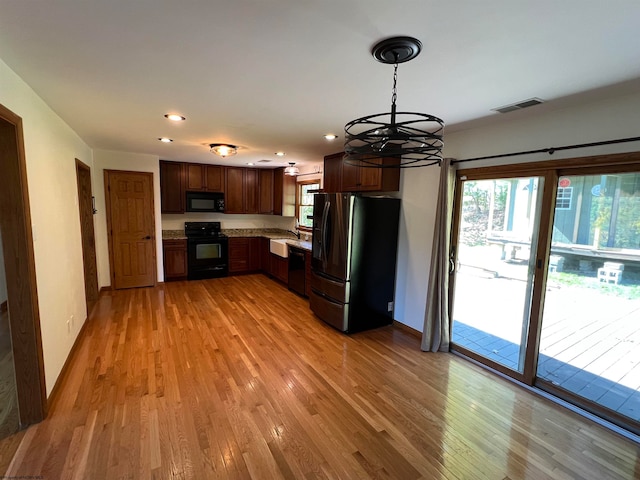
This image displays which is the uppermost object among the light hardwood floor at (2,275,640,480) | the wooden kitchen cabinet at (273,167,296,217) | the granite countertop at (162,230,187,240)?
the wooden kitchen cabinet at (273,167,296,217)

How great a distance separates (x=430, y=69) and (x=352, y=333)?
9.54 ft

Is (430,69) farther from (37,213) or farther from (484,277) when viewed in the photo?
(37,213)

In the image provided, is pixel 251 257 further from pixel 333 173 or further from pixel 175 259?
pixel 333 173

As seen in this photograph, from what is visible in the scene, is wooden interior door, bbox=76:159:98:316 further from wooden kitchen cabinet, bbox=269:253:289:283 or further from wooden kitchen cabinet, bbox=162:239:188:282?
wooden kitchen cabinet, bbox=269:253:289:283

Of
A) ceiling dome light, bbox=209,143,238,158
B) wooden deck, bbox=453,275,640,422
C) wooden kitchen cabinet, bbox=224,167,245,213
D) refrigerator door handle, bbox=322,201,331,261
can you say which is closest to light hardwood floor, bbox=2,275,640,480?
wooden deck, bbox=453,275,640,422

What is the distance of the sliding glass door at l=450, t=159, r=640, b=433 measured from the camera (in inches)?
87.4

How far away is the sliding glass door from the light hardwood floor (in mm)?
339

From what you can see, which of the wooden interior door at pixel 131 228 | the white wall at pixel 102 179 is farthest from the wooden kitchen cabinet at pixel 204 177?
the wooden interior door at pixel 131 228

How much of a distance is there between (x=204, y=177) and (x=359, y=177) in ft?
11.6

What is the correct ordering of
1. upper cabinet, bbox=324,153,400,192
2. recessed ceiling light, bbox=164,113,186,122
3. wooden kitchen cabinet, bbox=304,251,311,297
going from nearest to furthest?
recessed ceiling light, bbox=164,113,186,122 → upper cabinet, bbox=324,153,400,192 → wooden kitchen cabinet, bbox=304,251,311,297

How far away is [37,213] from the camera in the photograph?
85.1 inches

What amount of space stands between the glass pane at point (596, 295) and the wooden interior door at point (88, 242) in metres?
5.44

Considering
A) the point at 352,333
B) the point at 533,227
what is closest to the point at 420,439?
the point at 352,333

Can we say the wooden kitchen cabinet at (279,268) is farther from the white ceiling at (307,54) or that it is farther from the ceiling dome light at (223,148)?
the white ceiling at (307,54)
